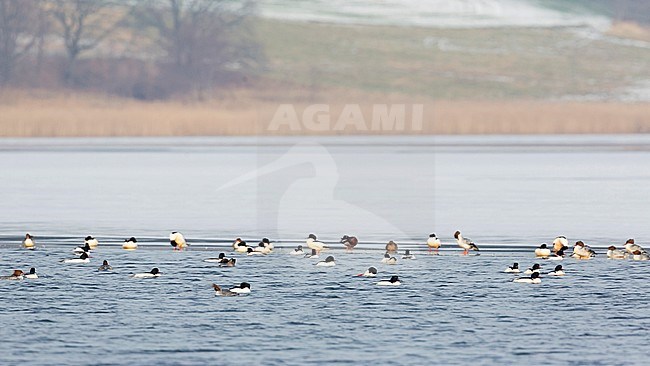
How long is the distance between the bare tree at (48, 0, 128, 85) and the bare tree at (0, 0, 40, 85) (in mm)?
1579

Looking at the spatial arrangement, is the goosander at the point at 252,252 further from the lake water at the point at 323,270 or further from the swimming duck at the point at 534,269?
the swimming duck at the point at 534,269

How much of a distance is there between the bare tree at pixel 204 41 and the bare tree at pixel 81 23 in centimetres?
314

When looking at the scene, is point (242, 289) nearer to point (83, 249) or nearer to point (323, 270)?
point (323, 270)

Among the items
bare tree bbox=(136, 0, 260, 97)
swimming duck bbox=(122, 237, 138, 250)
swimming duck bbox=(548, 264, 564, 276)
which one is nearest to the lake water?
swimming duck bbox=(122, 237, 138, 250)

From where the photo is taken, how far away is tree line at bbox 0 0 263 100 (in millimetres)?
89812

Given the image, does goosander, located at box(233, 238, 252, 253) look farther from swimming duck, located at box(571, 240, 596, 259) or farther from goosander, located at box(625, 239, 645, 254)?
goosander, located at box(625, 239, 645, 254)

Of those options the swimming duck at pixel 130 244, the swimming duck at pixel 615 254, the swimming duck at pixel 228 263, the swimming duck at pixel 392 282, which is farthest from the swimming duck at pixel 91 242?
the swimming duck at pixel 615 254

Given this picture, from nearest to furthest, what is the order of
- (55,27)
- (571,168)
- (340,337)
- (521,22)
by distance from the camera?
(340,337), (571,168), (55,27), (521,22)

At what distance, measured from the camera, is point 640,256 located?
56.9 ft

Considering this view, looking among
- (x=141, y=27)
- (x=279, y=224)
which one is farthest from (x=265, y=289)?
(x=141, y=27)

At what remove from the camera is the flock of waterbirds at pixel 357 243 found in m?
16.1

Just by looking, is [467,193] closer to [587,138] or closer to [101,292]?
[101,292]

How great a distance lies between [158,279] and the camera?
16.1 metres

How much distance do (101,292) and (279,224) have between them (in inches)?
290
